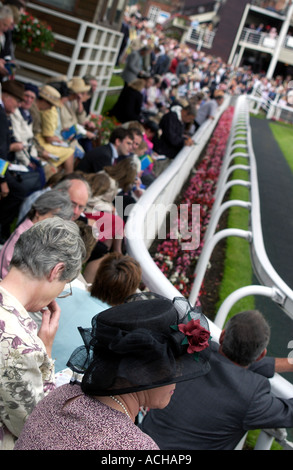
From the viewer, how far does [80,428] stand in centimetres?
141

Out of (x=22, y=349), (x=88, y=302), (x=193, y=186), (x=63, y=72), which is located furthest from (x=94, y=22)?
(x=22, y=349)

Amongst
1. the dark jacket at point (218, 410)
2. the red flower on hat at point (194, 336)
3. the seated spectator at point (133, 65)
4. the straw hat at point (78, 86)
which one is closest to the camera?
the red flower on hat at point (194, 336)

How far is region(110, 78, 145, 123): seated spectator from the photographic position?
9.60m

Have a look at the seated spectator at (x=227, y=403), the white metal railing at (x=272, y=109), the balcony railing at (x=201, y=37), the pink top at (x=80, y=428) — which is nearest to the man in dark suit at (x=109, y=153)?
the seated spectator at (x=227, y=403)

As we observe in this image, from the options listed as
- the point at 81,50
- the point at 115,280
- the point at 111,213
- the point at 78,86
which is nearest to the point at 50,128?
the point at 78,86

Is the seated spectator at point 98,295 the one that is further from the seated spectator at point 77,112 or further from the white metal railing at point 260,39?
the white metal railing at point 260,39

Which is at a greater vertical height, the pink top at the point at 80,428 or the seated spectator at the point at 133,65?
the seated spectator at the point at 133,65

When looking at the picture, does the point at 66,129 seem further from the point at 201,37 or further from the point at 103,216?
the point at 201,37

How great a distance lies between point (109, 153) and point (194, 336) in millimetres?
4565

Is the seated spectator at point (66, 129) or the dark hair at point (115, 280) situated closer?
the dark hair at point (115, 280)

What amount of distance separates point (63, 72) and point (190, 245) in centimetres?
557

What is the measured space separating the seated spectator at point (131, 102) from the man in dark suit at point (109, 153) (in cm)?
373

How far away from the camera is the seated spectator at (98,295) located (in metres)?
2.62

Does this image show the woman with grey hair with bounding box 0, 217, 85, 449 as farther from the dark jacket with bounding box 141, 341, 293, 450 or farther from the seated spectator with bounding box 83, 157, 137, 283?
the seated spectator with bounding box 83, 157, 137, 283
